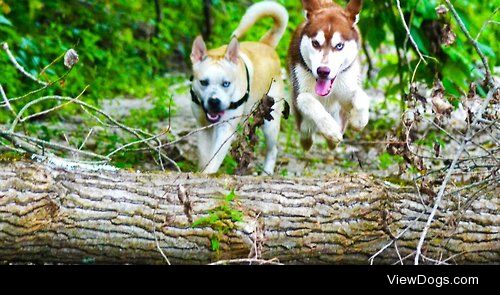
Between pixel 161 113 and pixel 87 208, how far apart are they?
4.72 meters

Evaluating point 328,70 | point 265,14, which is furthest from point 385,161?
point 328,70

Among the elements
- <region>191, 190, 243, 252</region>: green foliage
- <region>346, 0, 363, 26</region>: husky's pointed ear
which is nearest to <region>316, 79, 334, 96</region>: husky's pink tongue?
<region>346, 0, 363, 26</region>: husky's pointed ear

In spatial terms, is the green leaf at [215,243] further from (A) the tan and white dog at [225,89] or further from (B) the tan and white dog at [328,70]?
(A) the tan and white dog at [225,89]

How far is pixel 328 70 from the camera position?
5.85 meters

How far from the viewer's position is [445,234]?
4891mm

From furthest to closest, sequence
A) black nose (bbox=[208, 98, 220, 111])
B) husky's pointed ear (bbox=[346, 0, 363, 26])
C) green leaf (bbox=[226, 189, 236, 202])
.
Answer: black nose (bbox=[208, 98, 220, 111])
husky's pointed ear (bbox=[346, 0, 363, 26])
green leaf (bbox=[226, 189, 236, 202])

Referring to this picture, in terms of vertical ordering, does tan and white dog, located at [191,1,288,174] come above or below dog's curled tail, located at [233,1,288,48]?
below

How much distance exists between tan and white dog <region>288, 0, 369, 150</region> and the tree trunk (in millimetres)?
1032

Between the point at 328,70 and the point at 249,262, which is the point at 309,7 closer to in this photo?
the point at 328,70

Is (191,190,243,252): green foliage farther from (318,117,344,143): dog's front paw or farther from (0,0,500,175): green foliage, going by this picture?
(0,0,500,175): green foliage

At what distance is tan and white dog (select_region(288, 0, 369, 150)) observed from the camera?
233 inches

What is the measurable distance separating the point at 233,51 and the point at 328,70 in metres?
1.48

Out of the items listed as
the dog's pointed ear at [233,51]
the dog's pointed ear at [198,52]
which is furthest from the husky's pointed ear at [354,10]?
the dog's pointed ear at [198,52]
